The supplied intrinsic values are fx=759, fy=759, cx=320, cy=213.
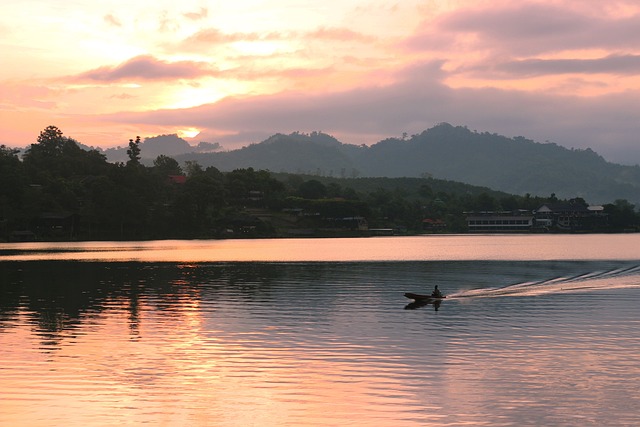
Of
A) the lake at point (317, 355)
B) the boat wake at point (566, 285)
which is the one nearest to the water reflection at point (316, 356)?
the lake at point (317, 355)

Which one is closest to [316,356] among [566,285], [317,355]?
[317,355]

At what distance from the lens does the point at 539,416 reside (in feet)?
78.9

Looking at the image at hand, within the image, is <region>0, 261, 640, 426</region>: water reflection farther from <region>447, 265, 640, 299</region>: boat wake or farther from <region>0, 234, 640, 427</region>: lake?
<region>447, 265, 640, 299</region>: boat wake

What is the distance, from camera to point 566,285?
74.6m

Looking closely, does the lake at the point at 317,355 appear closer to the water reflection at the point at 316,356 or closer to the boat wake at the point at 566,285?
the water reflection at the point at 316,356

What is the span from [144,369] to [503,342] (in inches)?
708

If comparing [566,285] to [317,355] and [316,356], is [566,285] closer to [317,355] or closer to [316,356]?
[317,355]

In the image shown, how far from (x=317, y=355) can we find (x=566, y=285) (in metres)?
46.3

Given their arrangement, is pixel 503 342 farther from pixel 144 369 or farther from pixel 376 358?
pixel 144 369

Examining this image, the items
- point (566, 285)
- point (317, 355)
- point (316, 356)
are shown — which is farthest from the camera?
point (566, 285)

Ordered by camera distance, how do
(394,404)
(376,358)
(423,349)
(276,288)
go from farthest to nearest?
(276,288), (423,349), (376,358), (394,404)

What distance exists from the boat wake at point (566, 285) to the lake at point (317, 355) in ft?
1.12

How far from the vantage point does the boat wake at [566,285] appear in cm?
6694

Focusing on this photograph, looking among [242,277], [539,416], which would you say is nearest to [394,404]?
[539,416]
